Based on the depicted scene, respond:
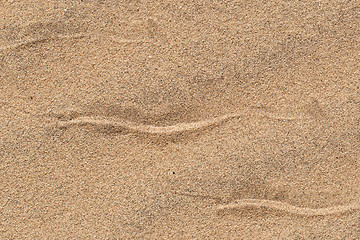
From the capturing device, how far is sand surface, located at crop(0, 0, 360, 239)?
5.18ft

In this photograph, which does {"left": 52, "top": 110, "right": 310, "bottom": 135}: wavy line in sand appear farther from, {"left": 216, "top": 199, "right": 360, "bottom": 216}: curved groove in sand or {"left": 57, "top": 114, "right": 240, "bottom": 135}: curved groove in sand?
{"left": 216, "top": 199, "right": 360, "bottom": 216}: curved groove in sand

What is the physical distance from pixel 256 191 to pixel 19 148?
4.09ft

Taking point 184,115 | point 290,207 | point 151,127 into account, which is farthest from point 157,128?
point 290,207

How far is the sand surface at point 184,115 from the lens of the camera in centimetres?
158

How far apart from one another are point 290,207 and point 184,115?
2.36 ft

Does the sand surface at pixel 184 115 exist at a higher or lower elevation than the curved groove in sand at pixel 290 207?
higher

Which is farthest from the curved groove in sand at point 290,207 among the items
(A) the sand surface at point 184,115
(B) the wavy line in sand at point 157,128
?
(B) the wavy line in sand at point 157,128

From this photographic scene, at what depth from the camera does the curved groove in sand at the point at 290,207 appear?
1.57 m

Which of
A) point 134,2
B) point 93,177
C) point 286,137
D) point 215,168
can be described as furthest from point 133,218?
point 134,2

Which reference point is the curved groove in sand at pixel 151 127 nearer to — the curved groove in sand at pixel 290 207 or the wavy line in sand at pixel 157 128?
the wavy line in sand at pixel 157 128

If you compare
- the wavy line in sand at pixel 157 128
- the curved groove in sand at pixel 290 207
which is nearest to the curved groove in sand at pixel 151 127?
the wavy line in sand at pixel 157 128

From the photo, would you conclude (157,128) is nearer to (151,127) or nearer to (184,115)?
(151,127)

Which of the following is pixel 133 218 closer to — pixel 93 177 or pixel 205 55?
pixel 93 177

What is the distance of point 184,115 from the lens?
1588 mm
